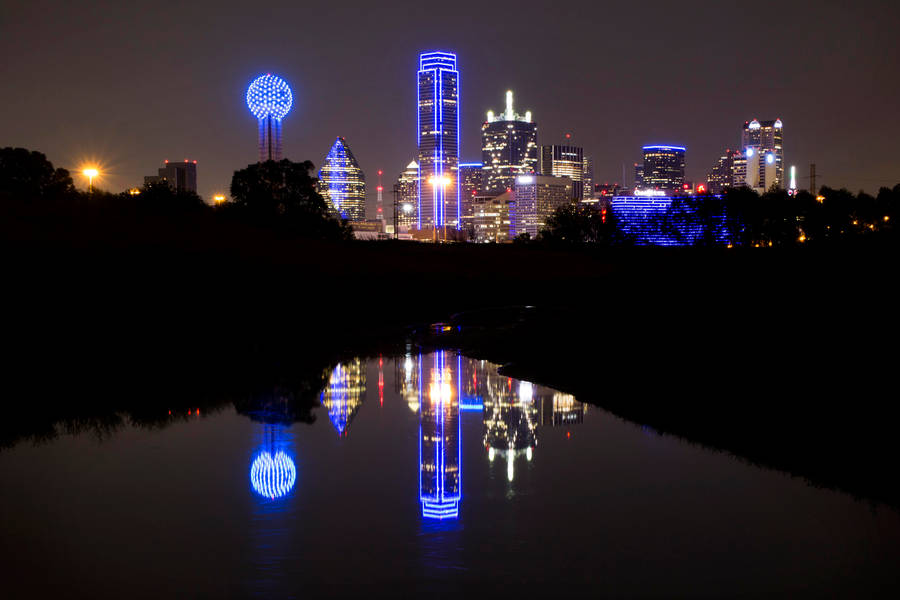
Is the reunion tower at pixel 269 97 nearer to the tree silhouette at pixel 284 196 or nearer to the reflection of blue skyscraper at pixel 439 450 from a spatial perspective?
the tree silhouette at pixel 284 196

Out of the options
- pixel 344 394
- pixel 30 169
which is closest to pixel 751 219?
pixel 30 169

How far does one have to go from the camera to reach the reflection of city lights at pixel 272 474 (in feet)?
46.0

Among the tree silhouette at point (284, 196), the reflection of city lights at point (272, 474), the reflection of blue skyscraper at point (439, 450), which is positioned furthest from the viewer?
the tree silhouette at point (284, 196)

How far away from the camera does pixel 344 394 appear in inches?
917

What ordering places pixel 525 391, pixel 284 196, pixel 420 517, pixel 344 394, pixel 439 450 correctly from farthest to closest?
pixel 284 196, pixel 525 391, pixel 344 394, pixel 439 450, pixel 420 517

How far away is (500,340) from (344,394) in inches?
519

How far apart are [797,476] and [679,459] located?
7.51 ft

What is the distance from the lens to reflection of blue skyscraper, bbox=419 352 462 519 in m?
13.3

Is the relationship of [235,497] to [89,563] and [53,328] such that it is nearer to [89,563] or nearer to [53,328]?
[89,563]

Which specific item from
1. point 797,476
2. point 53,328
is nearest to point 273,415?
point 797,476

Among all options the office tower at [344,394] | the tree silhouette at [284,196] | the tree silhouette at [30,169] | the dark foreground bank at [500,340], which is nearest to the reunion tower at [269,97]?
the tree silhouette at [284,196]

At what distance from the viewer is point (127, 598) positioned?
971 centimetres

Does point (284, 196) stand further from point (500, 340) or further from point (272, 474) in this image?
point (272, 474)

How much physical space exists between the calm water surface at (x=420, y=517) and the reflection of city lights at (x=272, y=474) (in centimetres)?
6
